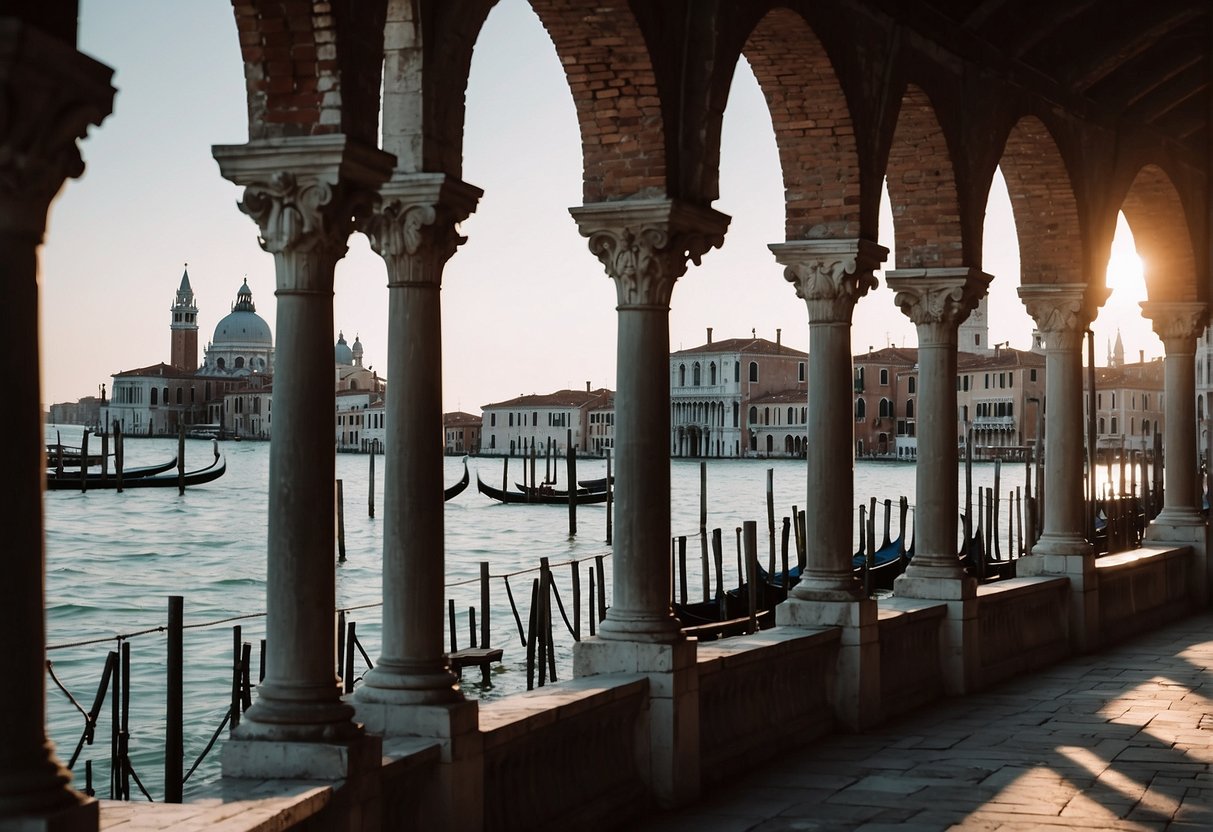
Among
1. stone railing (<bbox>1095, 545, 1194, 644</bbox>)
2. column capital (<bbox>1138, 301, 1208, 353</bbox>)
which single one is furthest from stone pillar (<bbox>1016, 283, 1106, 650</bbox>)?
column capital (<bbox>1138, 301, 1208, 353</bbox>)

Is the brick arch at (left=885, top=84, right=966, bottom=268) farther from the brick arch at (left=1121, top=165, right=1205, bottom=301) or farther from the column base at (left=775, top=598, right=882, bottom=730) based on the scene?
the brick arch at (left=1121, top=165, right=1205, bottom=301)

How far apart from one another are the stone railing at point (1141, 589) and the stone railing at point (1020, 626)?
61 cm

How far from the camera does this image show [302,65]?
4098 mm

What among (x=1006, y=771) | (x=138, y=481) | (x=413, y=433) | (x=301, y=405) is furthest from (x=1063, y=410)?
(x=138, y=481)

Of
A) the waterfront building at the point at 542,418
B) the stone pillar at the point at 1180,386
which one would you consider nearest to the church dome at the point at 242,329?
the waterfront building at the point at 542,418

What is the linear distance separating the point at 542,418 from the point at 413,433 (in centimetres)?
7752

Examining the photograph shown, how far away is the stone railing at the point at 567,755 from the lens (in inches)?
187

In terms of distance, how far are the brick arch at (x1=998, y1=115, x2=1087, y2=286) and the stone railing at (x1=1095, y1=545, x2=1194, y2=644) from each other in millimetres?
1914

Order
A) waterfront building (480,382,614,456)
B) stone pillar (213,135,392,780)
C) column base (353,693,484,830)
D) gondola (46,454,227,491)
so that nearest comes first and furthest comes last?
1. stone pillar (213,135,392,780)
2. column base (353,693,484,830)
3. gondola (46,454,227,491)
4. waterfront building (480,382,614,456)

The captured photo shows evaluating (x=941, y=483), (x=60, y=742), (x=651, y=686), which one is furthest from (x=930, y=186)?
(x=60, y=742)

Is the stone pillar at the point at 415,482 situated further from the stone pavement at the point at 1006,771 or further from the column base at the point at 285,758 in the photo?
the stone pavement at the point at 1006,771

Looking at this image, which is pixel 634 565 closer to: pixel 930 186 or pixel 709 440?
pixel 930 186

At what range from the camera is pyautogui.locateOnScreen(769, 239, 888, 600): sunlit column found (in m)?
7.02

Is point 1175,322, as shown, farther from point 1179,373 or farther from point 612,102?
point 612,102
